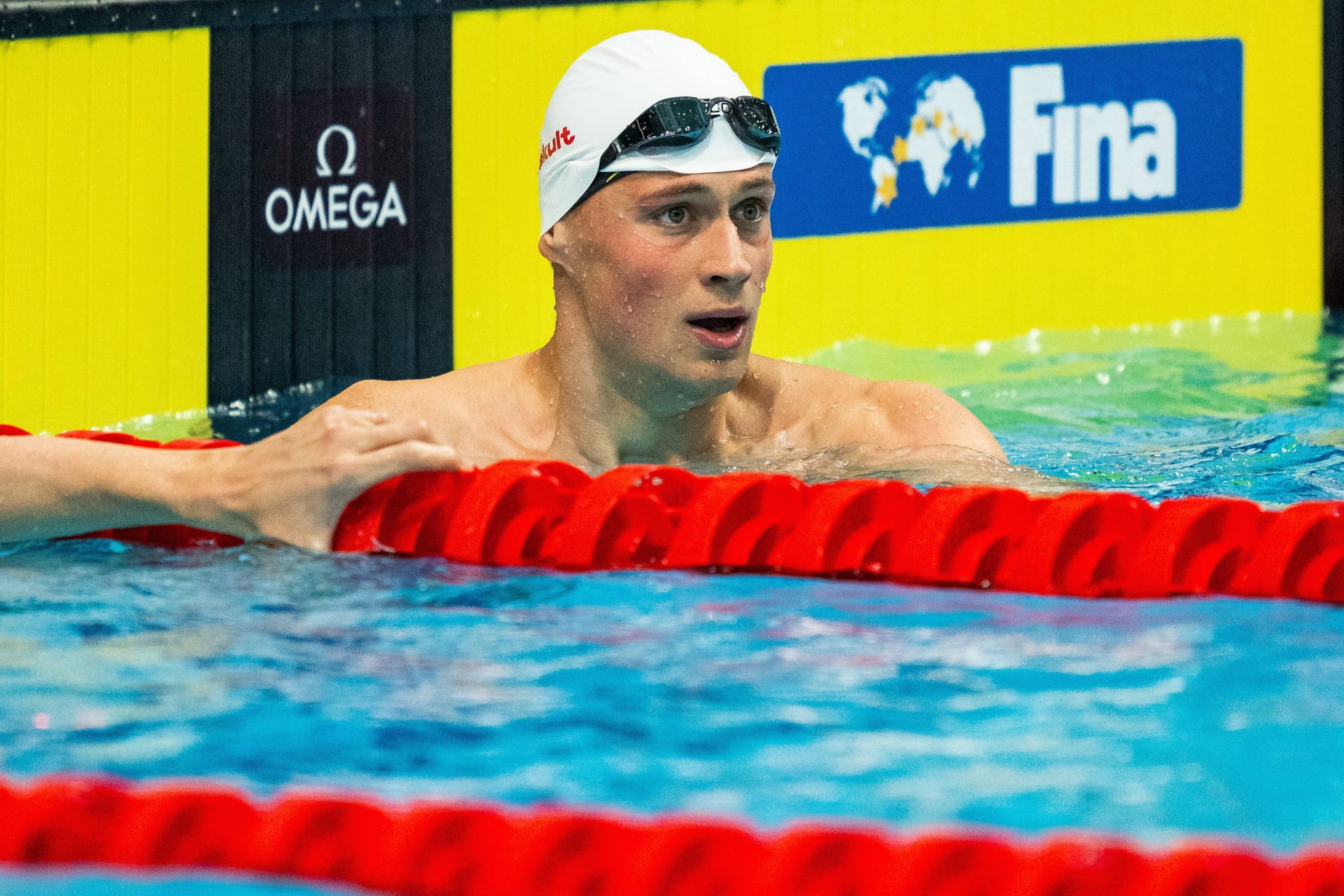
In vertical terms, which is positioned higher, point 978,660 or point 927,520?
point 927,520

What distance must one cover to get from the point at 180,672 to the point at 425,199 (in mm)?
4297

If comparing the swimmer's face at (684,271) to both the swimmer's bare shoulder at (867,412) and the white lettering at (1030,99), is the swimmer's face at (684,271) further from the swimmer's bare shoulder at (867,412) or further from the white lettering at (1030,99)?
the white lettering at (1030,99)

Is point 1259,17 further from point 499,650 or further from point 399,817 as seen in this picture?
point 399,817

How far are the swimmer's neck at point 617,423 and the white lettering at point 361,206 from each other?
10.2 feet

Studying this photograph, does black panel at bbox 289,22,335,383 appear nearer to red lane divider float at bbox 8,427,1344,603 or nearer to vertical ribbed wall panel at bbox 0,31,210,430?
vertical ribbed wall panel at bbox 0,31,210,430

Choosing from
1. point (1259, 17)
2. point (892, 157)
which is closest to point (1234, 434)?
point (892, 157)

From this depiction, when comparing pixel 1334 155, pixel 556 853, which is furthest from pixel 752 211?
pixel 1334 155

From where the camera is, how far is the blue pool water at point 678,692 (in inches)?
64.5

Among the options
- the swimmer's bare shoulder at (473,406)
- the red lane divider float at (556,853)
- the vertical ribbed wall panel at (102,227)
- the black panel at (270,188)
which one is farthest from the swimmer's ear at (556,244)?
the vertical ribbed wall panel at (102,227)

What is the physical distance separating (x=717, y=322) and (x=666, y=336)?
0.15 meters

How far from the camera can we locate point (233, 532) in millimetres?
2484

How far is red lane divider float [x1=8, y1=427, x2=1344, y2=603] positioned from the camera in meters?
2.37

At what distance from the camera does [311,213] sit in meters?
6.07

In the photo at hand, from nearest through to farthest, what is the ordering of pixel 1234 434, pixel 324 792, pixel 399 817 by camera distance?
1. pixel 399 817
2. pixel 324 792
3. pixel 1234 434
